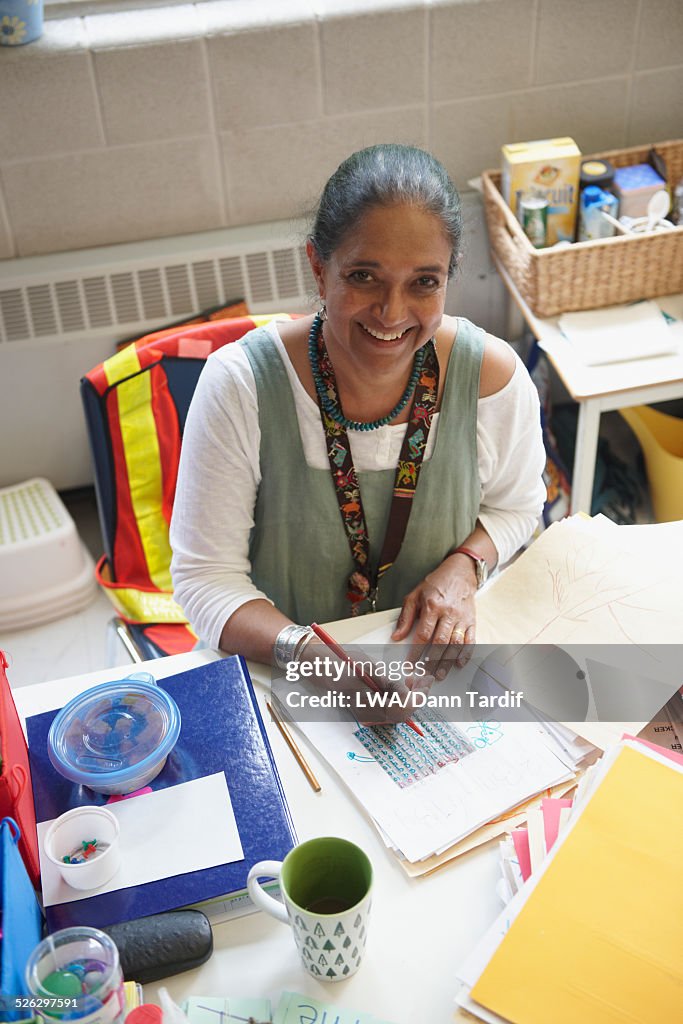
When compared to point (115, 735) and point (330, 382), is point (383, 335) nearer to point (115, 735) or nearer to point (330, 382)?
point (330, 382)

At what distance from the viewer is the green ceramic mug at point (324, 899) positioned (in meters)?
0.85

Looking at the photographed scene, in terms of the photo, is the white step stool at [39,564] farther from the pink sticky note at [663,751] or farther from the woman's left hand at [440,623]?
the pink sticky note at [663,751]

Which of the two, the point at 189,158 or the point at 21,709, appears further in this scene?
the point at 189,158

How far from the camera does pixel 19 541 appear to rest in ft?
7.87

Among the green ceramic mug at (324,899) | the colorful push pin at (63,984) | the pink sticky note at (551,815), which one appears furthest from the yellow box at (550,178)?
the colorful push pin at (63,984)

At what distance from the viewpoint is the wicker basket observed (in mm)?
2141

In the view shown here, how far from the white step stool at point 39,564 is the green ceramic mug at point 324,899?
65.0 inches

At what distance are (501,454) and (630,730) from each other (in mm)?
Answer: 519

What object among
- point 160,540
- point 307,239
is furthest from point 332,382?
point 160,540

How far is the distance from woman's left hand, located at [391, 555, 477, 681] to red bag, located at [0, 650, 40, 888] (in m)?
0.48

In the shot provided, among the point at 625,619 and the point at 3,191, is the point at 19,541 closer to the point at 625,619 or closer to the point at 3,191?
the point at 3,191

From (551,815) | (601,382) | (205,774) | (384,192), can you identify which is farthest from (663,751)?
(601,382)

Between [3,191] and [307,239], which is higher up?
[307,239]

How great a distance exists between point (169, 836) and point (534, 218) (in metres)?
1.71
